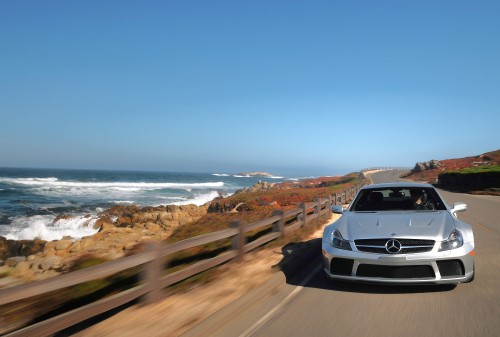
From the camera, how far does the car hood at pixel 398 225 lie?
541 centimetres

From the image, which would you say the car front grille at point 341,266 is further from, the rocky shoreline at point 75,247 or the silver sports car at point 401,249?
the rocky shoreline at point 75,247

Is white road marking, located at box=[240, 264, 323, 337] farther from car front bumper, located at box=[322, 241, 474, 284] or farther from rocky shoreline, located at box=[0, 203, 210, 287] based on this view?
rocky shoreline, located at box=[0, 203, 210, 287]

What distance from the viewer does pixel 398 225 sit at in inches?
224

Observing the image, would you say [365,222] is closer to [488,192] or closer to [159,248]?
[159,248]

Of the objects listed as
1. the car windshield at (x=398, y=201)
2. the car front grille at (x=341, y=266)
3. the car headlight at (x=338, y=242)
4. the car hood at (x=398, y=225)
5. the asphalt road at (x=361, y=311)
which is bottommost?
the asphalt road at (x=361, y=311)

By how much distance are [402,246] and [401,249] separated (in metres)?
0.05

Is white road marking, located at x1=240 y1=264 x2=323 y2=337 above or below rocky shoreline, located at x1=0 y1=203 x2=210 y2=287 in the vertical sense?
above

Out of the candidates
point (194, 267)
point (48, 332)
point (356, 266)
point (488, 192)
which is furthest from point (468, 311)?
point (488, 192)

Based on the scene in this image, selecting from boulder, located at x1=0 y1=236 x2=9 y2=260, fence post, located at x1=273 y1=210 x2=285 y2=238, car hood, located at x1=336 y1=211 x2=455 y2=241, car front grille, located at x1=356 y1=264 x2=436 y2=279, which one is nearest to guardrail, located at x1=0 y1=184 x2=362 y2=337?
fence post, located at x1=273 y1=210 x2=285 y2=238

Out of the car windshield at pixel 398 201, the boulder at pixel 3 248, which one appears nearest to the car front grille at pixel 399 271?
the car windshield at pixel 398 201

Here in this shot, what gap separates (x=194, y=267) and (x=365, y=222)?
255 centimetres

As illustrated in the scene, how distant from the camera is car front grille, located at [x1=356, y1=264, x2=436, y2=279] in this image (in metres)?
5.16

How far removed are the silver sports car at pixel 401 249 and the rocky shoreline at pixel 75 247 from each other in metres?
4.32

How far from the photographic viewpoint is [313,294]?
569cm
